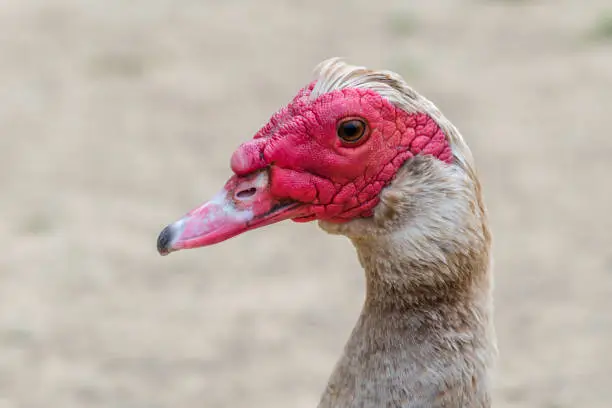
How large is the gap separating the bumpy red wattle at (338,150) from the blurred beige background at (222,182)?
273 centimetres

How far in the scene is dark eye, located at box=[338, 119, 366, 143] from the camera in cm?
306

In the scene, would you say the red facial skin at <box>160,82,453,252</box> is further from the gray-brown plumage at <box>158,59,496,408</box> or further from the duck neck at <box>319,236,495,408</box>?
the duck neck at <box>319,236,495,408</box>

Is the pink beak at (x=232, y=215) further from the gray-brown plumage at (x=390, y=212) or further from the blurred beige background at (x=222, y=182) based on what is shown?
the blurred beige background at (x=222, y=182)

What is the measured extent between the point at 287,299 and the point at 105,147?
2158mm

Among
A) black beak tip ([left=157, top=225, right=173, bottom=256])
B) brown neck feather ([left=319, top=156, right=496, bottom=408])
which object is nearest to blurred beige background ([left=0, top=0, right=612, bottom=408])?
brown neck feather ([left=319, top=156, right=496, bottom=408])

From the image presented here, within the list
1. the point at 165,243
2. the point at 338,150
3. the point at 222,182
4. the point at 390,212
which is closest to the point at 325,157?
the point at 338,150

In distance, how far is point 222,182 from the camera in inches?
290

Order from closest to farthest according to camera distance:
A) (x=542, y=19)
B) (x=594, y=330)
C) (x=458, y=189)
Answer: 1. (x=458, y=189)
2. (x=594, y=330)
3. (x=542, y=19)

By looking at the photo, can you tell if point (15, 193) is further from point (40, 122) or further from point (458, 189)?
point (458, 189)

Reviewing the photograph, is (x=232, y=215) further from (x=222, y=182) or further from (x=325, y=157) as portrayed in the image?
(x=222, y=182)

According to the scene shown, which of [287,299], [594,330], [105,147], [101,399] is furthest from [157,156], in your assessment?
[594,330]

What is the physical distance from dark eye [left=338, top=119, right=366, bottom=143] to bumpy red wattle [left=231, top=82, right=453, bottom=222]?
16mm

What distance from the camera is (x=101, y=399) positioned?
222 inches

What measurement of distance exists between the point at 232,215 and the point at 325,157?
307mm
